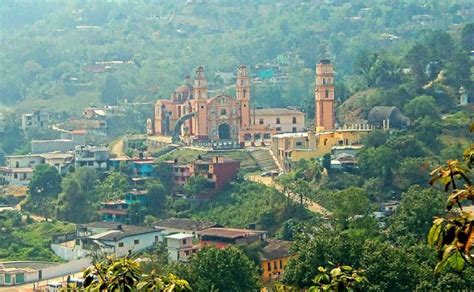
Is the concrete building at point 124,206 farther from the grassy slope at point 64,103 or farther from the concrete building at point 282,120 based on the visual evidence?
the grassy slope at point 64,103

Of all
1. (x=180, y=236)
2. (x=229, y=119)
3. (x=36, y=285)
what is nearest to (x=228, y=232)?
(x=180, y=236)

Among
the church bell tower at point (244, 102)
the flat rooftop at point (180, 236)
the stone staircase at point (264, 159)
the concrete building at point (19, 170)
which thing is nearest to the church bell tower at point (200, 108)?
the church bell tower at point (244, 102)

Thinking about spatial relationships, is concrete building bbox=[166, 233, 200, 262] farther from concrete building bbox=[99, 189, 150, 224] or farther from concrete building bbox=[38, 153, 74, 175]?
concrete building bbox=[38, 153, 74, 175]

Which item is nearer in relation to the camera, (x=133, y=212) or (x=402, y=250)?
(x=402, y=250)

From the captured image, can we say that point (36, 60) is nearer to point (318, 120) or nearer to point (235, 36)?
point (235, 36)

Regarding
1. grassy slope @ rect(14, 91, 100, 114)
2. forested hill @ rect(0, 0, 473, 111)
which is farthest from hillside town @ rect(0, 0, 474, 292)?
forested hill @ rect(0, 0, 473, 111)

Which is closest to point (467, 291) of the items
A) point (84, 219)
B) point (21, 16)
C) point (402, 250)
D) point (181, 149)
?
point (402, 250)
